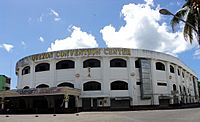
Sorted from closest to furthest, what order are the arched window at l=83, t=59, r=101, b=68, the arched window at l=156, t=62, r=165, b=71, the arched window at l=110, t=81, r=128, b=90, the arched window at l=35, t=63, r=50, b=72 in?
1. the arched window at l=110, t=81, r=128, b=90
2. the arched window at l=83, t=59, r=101, b=68
3. the arched window at l=35, t=63, r=50, b=72
4. the arched window at l=156, t=62, r=165, b=71

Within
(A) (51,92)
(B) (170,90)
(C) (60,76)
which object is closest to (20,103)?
(C) (60,76)

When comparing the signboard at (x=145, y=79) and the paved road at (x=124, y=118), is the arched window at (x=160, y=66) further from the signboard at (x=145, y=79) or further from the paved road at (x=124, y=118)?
the paved road at (x=124, y=118)

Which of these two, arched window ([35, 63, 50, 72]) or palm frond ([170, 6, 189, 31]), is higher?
arched window ([35, 63, 50, 72])

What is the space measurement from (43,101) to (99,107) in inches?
397

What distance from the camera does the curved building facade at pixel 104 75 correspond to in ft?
149

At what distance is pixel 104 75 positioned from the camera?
45.5 metres

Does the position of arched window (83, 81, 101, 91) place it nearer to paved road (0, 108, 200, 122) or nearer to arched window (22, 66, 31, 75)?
arched window (22, 66, 31, 75)

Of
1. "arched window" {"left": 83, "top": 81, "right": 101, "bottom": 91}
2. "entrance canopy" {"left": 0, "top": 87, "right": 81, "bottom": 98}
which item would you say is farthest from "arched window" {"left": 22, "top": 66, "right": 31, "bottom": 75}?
"arched window" {"left": 83, "top": 81, "right": 101, "bottom": 91}

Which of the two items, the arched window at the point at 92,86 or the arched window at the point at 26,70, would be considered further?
the arched window at the point at 26,70

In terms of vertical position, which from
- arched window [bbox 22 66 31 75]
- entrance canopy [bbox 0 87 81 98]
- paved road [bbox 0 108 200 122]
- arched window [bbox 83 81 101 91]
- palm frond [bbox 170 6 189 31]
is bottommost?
paved road [bbox 0 108 200 122]

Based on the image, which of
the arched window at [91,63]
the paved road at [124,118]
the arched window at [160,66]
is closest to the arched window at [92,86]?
the arched window at [91,63]

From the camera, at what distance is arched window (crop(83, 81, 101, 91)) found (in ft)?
149

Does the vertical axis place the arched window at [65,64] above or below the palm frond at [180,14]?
above

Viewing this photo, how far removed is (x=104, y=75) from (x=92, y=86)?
2.76 metres
